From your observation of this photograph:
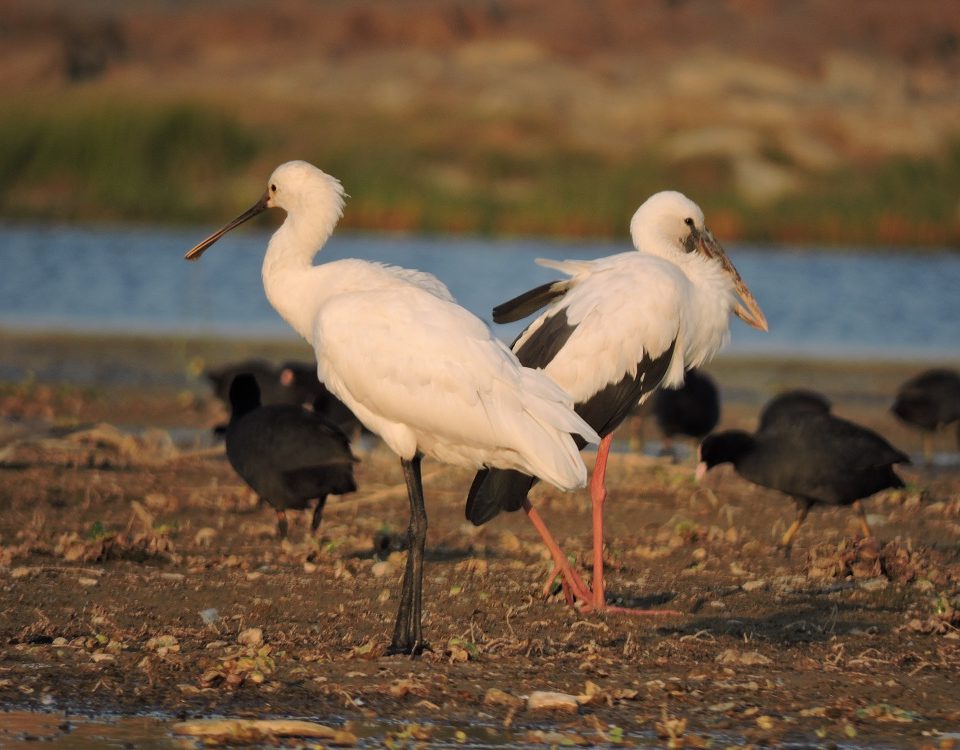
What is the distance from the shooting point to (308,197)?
7.63 meters

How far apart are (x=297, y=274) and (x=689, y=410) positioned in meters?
5.34

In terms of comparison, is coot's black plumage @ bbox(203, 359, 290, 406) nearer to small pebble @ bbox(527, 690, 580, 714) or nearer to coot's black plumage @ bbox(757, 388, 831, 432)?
coot's black plumage @ bbox(757, 388, 831, 432)

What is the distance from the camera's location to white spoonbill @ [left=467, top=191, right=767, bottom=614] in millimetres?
7383

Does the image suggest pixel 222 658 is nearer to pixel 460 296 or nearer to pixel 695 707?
pixel 695 707

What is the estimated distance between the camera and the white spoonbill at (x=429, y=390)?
6359 mm

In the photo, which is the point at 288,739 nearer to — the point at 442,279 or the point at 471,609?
the point at 471,609

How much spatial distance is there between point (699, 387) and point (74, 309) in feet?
40.3

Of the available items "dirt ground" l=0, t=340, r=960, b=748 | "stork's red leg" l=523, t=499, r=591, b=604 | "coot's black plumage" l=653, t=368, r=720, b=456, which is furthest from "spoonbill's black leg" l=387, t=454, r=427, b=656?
"coot's black plumage" l=653, t=368, r=720, b=456

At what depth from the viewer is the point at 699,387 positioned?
12.2 meters

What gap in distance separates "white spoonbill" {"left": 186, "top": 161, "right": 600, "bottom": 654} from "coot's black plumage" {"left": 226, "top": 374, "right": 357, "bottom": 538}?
1718 millimetres

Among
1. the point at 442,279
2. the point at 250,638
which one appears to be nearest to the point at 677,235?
the point at 250,638

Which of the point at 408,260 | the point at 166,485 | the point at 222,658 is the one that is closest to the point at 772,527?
the point at 166,485

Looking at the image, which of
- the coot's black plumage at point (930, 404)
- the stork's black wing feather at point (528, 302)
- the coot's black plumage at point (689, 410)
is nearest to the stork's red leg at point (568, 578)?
the stork's black wing feather at point (528, 302)

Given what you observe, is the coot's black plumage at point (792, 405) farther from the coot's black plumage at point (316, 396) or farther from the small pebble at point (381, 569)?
the small pebble at point (381, 569)
